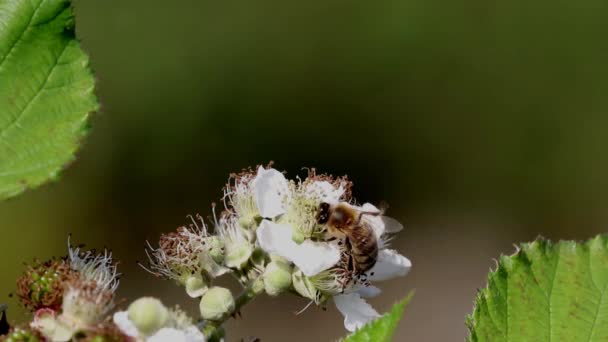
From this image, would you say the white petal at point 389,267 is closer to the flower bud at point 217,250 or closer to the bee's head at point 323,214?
the bee's head at point 323,214

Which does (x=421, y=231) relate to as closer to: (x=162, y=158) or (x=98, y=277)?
(x=162, y=158)

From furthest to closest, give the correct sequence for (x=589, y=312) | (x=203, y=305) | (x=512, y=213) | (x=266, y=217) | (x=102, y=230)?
(x=512, y=213) < (x=102, y=230) < (x=266, y=217) < (x=589, y=312) < (x=203, y=305)

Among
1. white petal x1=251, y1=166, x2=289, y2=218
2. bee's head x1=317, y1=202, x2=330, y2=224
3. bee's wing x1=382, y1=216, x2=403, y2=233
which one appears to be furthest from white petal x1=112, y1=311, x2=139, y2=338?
bee's wing x1=382, y1=216, x2=403, y2=233

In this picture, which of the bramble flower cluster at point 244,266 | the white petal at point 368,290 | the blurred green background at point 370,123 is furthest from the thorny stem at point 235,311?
the blurred green background at point 370,123

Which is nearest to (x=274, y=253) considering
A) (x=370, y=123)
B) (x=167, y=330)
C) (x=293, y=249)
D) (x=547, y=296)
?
(x=293, y=249)

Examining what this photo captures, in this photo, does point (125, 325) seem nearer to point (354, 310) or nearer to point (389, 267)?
point (354, 310)

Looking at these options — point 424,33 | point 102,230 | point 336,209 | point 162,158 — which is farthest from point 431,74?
point 336,209
